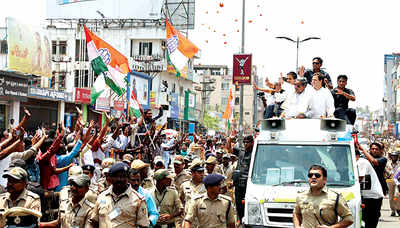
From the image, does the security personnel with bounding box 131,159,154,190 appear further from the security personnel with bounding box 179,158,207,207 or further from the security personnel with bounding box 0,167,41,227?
the security personnel with bounding box 0,167,41,227

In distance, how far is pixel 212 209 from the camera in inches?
270

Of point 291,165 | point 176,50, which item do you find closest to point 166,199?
point 291,165

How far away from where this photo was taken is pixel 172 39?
61.4 ft

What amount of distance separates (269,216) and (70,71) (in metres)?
40.7

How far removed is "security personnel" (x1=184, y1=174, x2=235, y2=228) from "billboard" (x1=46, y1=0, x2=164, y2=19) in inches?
1706

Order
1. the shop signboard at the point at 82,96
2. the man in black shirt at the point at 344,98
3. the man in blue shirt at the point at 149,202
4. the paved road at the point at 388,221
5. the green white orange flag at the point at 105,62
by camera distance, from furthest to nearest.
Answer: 1. the shop signboard at the point at 82,96
2. the green white orange flag at the point at 105,62
3. the paved road at the point at 388,221
4. the man in black shirt at the point at 344,98
5. the man in blue shirt at the point at 149,202

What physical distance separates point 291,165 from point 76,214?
3612 mm

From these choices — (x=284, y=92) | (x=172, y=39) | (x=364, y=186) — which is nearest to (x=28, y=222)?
(x=364, y=186)

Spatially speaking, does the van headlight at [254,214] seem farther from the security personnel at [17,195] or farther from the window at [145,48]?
the window at [145,48]

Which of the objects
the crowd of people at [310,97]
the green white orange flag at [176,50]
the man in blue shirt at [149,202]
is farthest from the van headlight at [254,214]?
the green white orange flag at [176,50]

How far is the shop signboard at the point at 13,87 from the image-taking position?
81.0ft

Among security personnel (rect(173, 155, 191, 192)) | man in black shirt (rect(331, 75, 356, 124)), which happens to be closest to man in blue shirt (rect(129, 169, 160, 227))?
security personnel (rect(173, 155, 191, 192))

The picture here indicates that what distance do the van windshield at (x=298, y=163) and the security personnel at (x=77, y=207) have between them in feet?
10.3

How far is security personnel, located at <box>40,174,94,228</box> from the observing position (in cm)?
594
